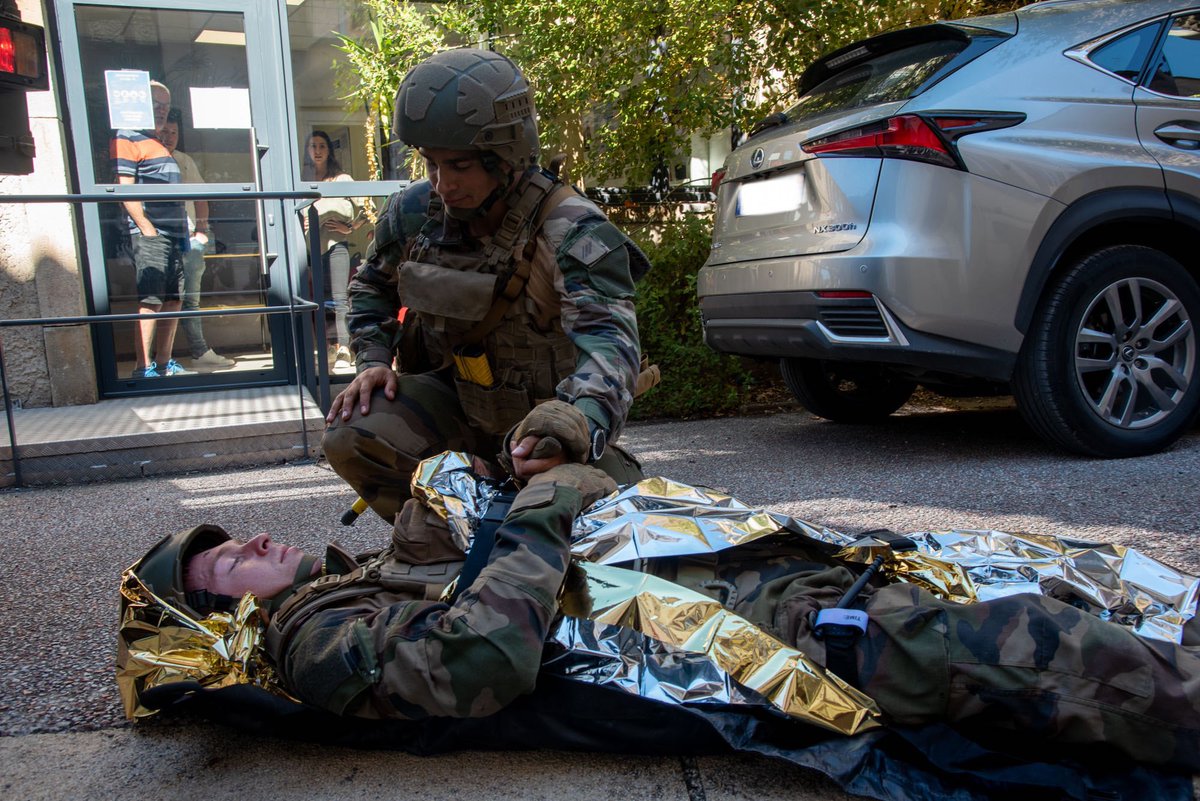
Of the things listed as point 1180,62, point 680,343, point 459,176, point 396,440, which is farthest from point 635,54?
point 396,440

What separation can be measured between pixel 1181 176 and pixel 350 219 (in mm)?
5257

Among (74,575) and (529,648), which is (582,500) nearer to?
(529,648)

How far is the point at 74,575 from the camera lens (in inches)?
135

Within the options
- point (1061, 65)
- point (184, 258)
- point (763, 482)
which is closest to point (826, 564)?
point (763, 482)

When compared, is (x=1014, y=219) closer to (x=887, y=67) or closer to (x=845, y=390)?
(x=887, y=67)

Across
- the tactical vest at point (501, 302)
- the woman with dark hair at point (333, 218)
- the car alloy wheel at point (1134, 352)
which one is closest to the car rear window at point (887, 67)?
the car alloy wheel at point (1134, 352)

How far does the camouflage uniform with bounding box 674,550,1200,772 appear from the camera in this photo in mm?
1810

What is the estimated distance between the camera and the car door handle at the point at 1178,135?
14.0ft

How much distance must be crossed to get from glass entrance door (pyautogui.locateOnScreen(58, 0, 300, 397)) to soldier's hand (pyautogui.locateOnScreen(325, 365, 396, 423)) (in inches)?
135

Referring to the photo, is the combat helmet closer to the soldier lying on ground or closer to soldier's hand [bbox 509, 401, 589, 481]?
the soldier lying on ground

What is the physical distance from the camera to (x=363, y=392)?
9.92ft

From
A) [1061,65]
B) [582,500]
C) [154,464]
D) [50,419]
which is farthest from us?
[50,419]

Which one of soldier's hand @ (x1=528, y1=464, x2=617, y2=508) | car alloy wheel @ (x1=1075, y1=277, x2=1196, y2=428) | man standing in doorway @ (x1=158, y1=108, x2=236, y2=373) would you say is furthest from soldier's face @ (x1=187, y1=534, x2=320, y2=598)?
man standing in doorway @ (x1=158, y1=108, x2=236, y2=373)

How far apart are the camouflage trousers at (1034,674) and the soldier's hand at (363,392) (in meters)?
1.58
